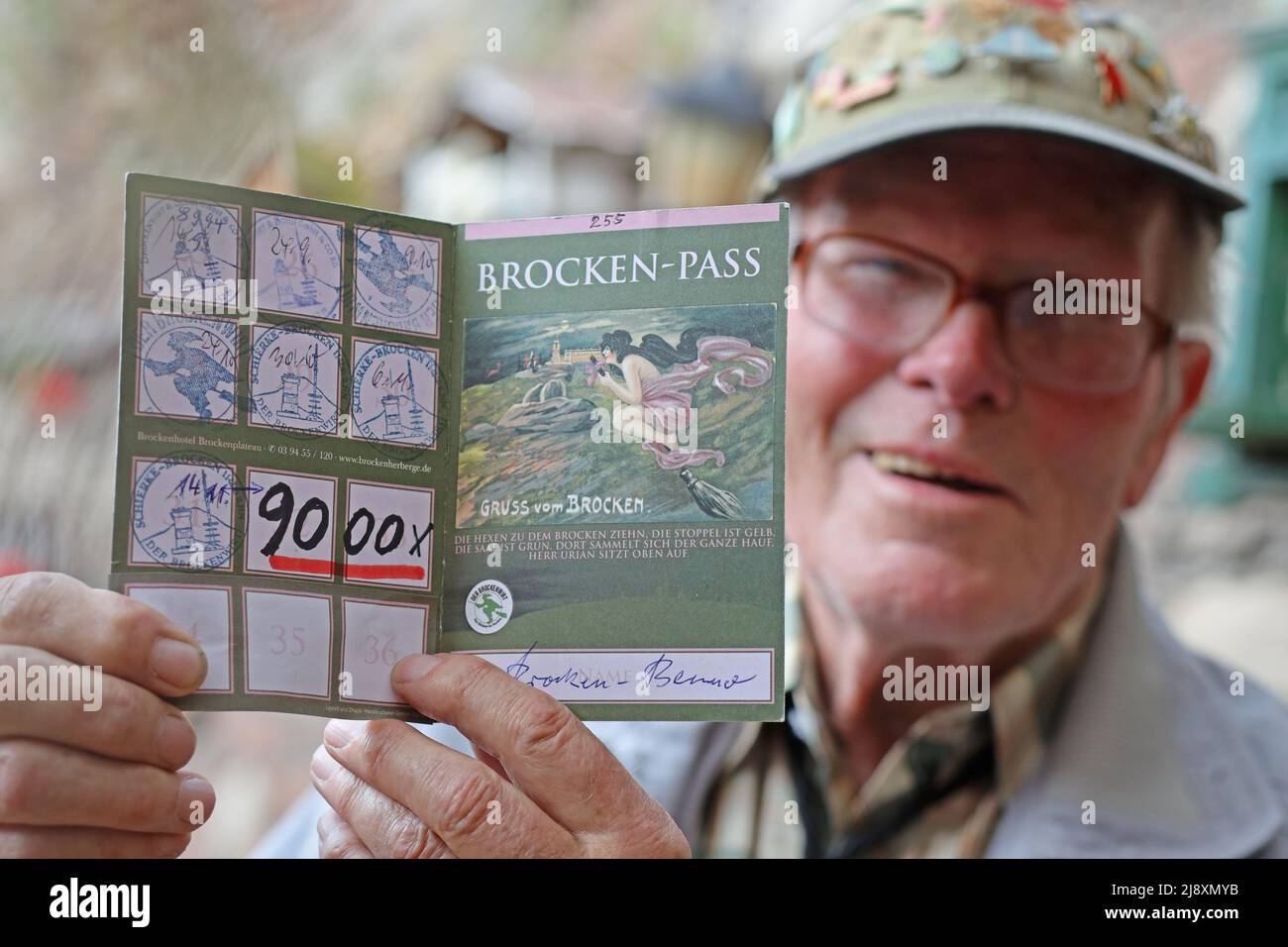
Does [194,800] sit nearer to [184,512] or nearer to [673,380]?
[184,512]

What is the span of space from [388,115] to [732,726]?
3.70 m

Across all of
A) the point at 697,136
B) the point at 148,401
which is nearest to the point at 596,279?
the point at 148,401

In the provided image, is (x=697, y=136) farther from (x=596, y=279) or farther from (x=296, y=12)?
(x=596, y=279)

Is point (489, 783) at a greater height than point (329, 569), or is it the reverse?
point (329, 569)

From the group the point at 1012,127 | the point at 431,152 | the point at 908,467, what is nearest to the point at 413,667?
the point at 908,467

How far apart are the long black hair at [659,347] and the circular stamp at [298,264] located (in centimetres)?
24

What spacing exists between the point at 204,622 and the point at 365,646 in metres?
0.13

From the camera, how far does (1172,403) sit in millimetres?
1371

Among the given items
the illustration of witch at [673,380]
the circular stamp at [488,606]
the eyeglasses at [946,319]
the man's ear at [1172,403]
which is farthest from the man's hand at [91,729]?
the man's ear at [1172,403]

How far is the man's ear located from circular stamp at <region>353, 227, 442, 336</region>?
0.89m

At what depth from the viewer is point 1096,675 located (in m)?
1.38

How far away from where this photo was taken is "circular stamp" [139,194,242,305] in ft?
2.94

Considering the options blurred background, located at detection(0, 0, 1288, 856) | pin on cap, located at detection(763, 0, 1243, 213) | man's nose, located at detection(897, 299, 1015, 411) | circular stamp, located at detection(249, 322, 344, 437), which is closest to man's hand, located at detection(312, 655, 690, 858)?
circular stamp, located at detection(249, 322, 344, 437)

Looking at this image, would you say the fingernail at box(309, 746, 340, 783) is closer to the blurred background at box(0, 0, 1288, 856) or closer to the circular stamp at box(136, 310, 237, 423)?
the circular stamp at box(136, 310, 237, 423)
